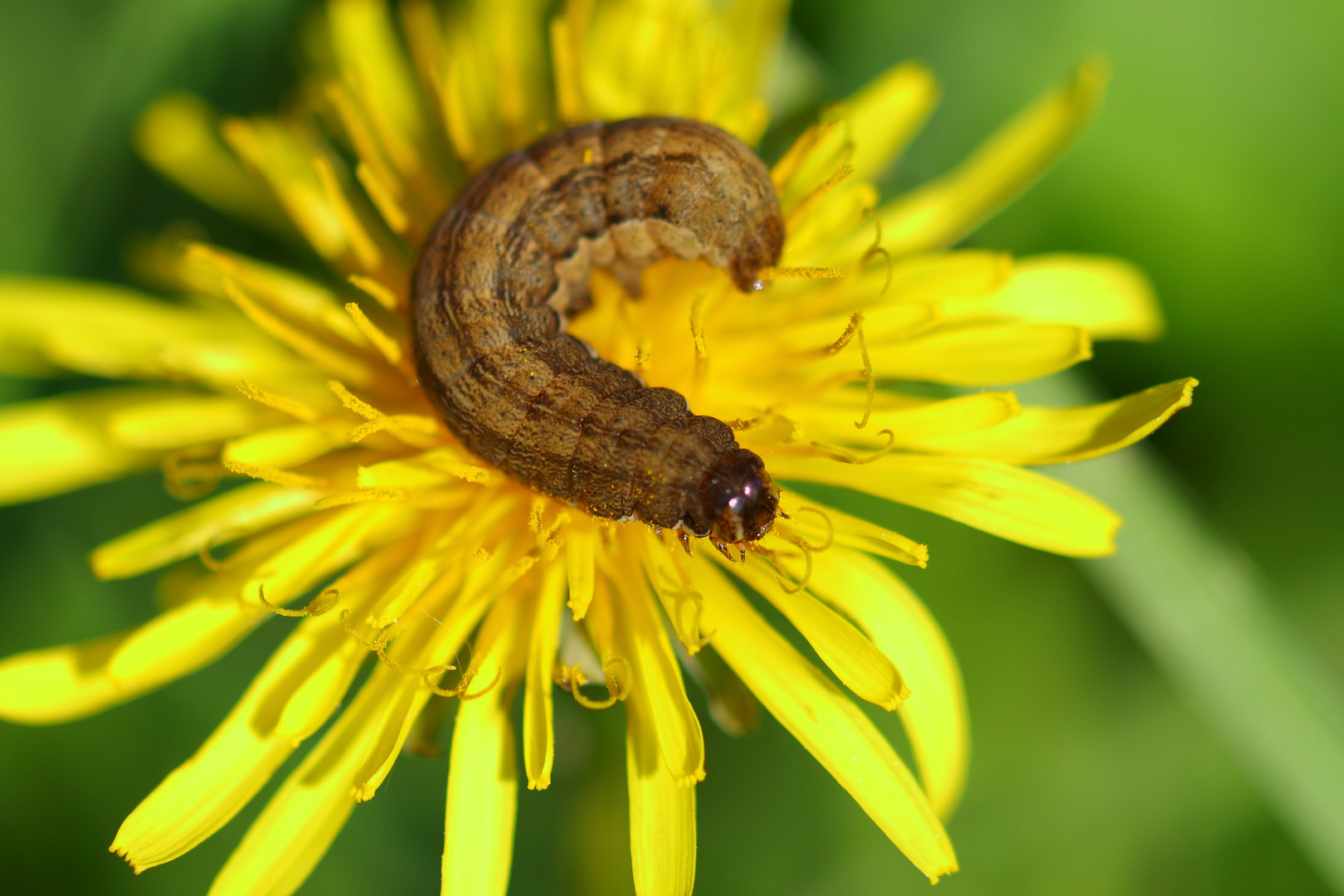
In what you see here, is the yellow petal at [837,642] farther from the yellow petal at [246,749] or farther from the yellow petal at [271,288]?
the yellow petal at [271,288]

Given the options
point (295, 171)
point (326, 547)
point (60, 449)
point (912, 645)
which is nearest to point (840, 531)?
point (912, 645)

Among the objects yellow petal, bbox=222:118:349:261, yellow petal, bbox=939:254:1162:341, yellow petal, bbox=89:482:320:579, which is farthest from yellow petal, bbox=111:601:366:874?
yellow petal, bbox=939:254:1162:341

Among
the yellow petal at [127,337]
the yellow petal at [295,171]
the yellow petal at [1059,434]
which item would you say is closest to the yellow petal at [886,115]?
the yellow petal at [1059,434]

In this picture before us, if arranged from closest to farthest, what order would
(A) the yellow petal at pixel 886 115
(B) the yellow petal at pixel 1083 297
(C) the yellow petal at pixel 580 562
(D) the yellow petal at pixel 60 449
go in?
(C) the yellow petal at pixel 580 562
(D) the yellow petal at pixel 60 449
(B) the yellow petal at pixel 1083 297
(A) the yellow petal at pixel 886 115

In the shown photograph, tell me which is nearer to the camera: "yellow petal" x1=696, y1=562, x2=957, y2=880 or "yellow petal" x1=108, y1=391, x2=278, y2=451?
"yellow petal" x1=696, y1=562, x2=957, y2=880

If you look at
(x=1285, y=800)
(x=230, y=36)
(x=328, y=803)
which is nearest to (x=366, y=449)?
(x=328, y=803)

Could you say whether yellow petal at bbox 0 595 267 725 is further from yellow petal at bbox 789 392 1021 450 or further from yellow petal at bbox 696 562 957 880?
yellow petal at bbox 789 392 1021 450
